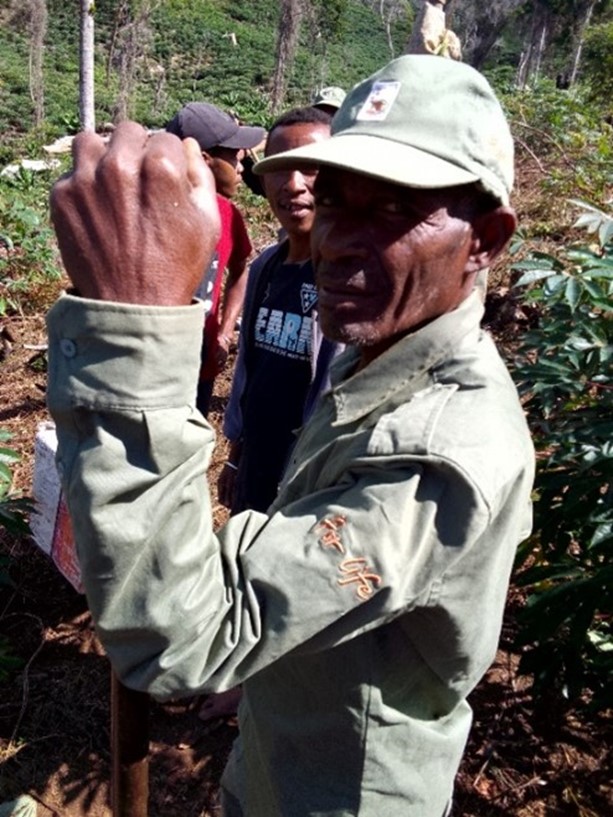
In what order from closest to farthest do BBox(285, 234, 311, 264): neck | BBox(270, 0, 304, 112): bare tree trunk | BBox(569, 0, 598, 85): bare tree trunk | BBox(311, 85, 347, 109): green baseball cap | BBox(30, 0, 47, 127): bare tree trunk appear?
BBox(285, 234, 311, 264): neck, BBox(311, 85, 347, 109): green baseball cap, BBox(30, 0, 47, 127): bare tree trunk, BBox(270, 0, 304, 112): bare tree trunk, BBox(569, 0, 598, 85): bare tree trunk

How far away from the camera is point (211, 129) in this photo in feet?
10.9

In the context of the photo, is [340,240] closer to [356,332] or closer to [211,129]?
[356,332]

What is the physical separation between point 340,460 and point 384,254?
302 mm

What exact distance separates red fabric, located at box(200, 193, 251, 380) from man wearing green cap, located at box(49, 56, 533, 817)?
7.37ft

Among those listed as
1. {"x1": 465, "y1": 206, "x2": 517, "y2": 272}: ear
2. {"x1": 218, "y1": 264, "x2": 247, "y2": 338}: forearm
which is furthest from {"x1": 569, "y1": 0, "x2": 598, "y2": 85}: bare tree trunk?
{"x1": 465, "y1": 206, "x2": 517, "y2": 272}: ear

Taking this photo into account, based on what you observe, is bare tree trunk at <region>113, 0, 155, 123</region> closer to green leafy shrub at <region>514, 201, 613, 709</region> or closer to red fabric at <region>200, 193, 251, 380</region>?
red fabric at <region>200, 193, 251, 380</region>

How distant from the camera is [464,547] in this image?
0.93 m

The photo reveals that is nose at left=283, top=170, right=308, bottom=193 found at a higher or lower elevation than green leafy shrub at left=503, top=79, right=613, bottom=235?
higher

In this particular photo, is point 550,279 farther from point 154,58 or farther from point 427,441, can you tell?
point 154,58

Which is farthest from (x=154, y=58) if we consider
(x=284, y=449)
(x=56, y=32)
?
(x=284, y=449)

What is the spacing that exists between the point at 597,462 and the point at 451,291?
993 millimetres

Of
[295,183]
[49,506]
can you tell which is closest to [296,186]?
[295,183]

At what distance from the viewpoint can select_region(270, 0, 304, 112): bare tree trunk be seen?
29.8m

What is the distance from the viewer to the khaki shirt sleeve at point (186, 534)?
869 millimetres
